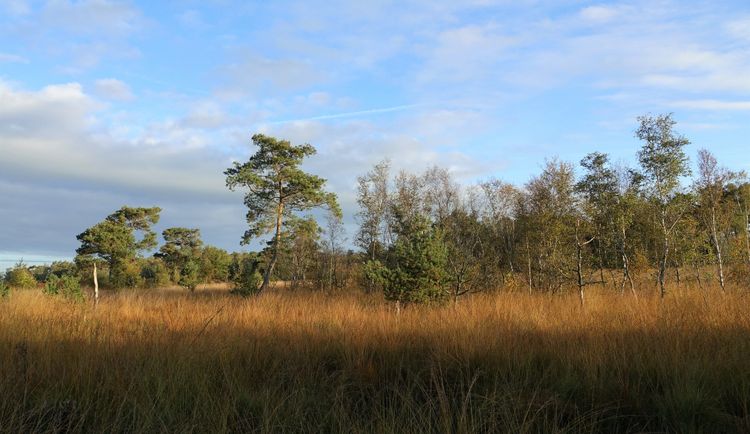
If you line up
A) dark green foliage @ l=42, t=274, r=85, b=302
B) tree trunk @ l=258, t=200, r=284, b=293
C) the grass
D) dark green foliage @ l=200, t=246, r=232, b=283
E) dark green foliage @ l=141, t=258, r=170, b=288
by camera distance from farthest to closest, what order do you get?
dark green foliage @ l=200, t=246, r=232, b=283 → dark green foliage @ l=141, t=258, r=170, b=288 → tree trunk @ l=258, t=200, r=284, b=293 → dark green foliage @ l=42, t=274, r=85, b=302 → the grass

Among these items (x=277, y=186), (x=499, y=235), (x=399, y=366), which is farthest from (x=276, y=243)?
(x=399, y=366)

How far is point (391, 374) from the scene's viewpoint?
16.8 ft

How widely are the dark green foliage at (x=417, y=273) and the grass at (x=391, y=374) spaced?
357 cm

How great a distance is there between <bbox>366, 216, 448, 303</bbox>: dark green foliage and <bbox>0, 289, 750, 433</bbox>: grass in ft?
11.7

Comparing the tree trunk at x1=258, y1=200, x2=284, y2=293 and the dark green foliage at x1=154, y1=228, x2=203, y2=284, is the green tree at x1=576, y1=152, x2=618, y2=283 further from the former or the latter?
the dark green foliage at x1=154, y1=228, x2=203, y2=284

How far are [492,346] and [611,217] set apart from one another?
1303cm

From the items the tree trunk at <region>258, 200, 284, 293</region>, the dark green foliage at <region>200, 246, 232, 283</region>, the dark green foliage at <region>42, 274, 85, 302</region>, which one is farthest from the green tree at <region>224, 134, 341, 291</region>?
the dark green foliage at <region>200, 246, 232, 283</region>

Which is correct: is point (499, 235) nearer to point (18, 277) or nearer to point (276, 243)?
point (276, 243)

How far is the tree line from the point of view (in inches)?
563

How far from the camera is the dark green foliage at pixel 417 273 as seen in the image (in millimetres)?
11047

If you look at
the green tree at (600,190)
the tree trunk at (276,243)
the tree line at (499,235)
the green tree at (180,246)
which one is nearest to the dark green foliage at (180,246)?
the green tree at (180,246)

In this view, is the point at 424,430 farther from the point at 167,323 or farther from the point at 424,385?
the point at 167,323

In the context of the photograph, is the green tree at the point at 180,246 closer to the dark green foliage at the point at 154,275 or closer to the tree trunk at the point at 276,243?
the dark green foliage at the point at 154,275

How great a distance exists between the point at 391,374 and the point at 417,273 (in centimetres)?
616
